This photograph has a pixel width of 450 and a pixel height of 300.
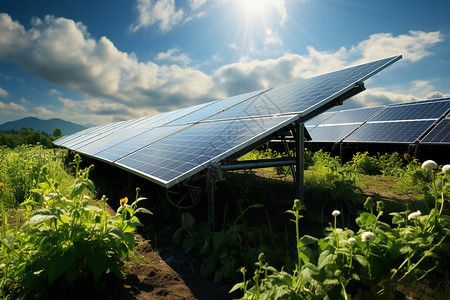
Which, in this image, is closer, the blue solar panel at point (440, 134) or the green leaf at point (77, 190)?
the green leaf at point (77, 190)

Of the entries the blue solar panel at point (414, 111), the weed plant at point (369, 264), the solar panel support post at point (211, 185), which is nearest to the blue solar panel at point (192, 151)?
the solar panel support post at point (211, 185)

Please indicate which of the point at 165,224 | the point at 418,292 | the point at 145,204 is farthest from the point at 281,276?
the point at 145,204

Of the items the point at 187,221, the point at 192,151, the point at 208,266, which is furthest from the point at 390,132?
the point at 208,266

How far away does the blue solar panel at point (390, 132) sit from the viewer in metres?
8.71

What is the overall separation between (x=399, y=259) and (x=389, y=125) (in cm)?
1028

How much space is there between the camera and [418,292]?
7.22 feet

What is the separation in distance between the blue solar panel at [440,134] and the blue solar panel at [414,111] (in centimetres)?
101

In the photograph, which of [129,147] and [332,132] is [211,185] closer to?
[129,147]

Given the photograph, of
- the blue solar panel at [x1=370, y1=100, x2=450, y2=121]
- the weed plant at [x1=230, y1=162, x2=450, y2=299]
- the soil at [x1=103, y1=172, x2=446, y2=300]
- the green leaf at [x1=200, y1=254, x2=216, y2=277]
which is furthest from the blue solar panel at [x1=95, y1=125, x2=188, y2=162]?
the blue solar panel at [x1=370, y1=100, x2=450, y2=121]

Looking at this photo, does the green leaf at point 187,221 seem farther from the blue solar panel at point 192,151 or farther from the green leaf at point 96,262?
the green leaf at point 96,262

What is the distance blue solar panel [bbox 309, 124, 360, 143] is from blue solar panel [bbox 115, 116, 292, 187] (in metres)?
8.03

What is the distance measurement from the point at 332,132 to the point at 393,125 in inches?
102

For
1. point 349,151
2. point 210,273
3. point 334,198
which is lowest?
point 210,273

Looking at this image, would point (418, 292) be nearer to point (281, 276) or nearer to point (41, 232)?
point (281, 276)
